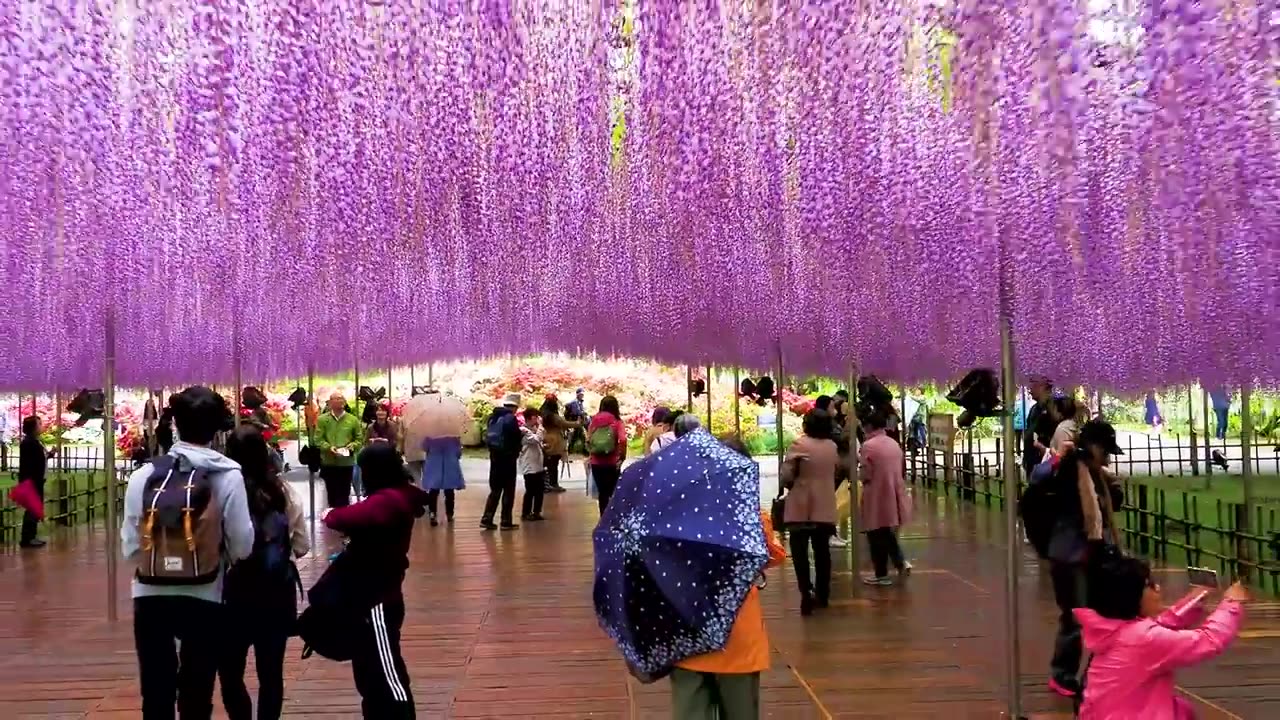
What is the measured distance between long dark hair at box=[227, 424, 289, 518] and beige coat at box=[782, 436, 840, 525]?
3.32 meters

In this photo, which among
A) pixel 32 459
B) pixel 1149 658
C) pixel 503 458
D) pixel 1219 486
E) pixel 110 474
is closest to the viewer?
pixel 1149 658

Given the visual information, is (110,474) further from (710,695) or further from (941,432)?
(941,432)

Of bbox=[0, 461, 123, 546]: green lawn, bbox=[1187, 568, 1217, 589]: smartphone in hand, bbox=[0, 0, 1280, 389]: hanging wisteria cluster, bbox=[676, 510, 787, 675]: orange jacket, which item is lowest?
bbox=[0, 461, 123, 546]: green lawn

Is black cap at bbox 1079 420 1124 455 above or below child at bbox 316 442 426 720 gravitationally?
above

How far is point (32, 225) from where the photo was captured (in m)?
6.27

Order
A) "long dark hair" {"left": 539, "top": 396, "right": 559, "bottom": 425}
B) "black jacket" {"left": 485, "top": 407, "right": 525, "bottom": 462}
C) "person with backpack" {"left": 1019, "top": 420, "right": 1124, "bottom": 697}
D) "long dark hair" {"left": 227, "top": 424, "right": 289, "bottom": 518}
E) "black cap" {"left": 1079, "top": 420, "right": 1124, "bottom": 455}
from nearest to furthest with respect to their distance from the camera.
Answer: "long dark hair" {"left": 227, "top": 424, "right": 289, "bottom": 518} < "person with backpack" {"left": 1019, "top": 420, "right": 1124, "bottom": 697} < "black cap" {"left": 1079, "top": 420, "right": 1124, "bottom": 455} < "black jacket" {"left": 485, "top": 407, "right": 525, "bottom": 462} < "long dark hair" {"left": 539, "top": 396, "right": 559, "bottom": 425}

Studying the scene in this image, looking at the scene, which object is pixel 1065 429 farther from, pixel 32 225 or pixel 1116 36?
pixel 32 225

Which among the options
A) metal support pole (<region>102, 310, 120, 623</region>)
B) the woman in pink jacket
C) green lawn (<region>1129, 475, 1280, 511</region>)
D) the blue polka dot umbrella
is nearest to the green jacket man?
metal support pole (<region>102, 310, 120, 623</region>)

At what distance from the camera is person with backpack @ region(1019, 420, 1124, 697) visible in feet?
16.4

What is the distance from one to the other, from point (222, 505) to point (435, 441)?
25.9 feet

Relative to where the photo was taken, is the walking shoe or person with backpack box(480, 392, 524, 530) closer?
the walking shoe

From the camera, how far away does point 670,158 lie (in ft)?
16.5

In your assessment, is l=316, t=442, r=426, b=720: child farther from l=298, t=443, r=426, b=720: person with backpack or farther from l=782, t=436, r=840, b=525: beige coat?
l=782, t=436, r=840, b=525: beige coat

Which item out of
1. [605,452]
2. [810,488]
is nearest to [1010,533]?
[810,488]
